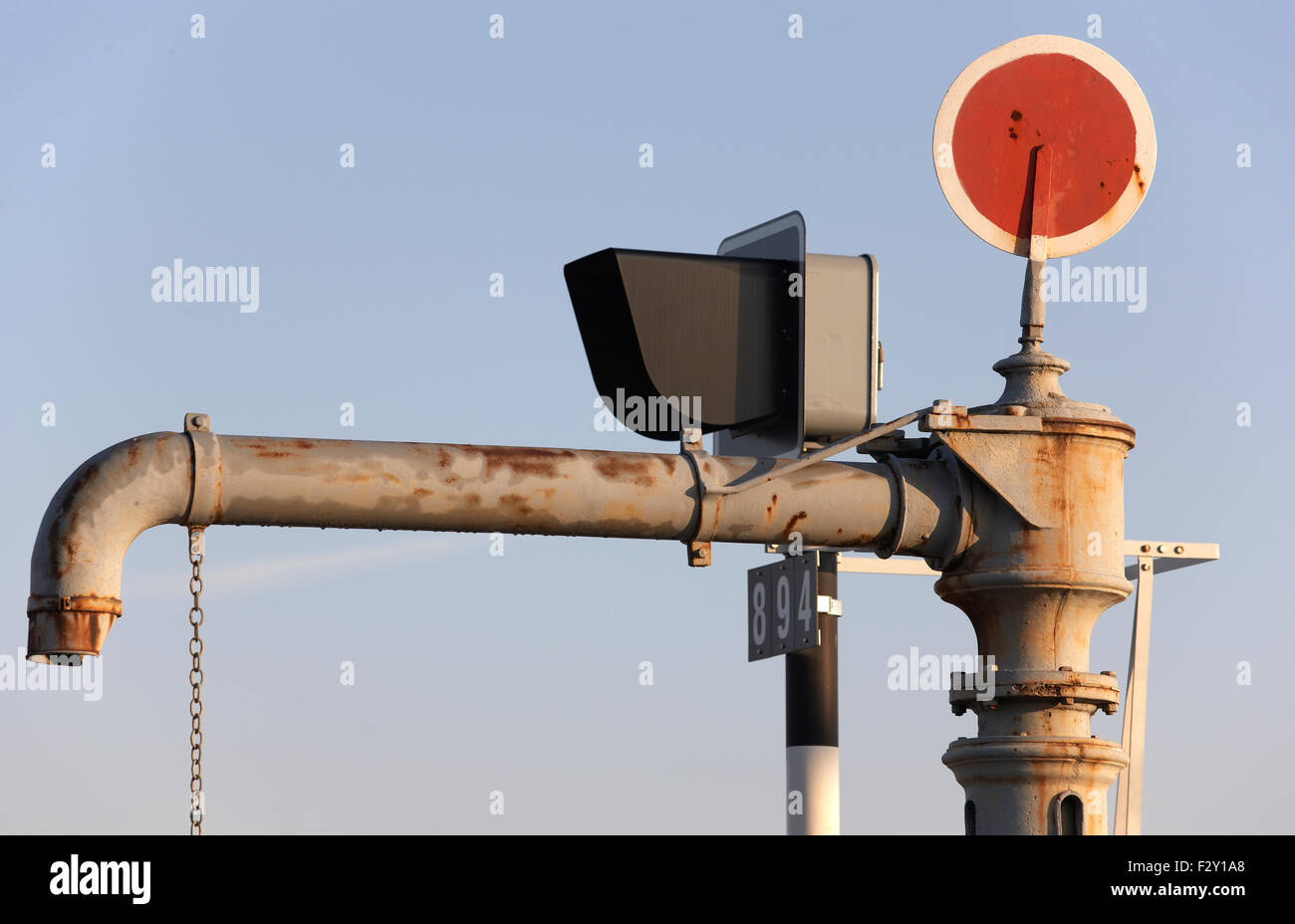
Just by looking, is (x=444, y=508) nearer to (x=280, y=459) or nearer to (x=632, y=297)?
(x=280, y=459)

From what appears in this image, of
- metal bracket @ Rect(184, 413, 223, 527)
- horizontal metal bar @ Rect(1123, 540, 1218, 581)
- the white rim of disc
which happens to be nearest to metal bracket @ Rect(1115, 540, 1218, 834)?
horizontal metal bar @ Rect(1123, 540, 1218, 581)

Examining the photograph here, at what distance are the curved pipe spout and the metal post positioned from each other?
1273 cm

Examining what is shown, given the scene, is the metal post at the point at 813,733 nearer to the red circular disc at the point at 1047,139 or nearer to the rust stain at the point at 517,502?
the red circular disc at the point at 1047,139

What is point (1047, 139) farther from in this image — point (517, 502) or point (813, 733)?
point (813, 733)

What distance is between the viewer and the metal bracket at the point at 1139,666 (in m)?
30.0

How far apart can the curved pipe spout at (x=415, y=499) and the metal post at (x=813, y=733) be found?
12729 millimetres

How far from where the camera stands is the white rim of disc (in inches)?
413

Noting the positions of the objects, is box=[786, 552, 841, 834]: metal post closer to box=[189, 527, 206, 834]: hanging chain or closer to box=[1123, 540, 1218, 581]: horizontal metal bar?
box=[1123, 540, 1218, 581]: horizontal metal bar

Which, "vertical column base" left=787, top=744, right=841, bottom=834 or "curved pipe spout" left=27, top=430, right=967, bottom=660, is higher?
"curved pipe spout" left=27, top=430, right=967, bottom=660

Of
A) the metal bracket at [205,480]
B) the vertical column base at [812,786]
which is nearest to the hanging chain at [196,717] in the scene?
the metal bracket at [205,480]

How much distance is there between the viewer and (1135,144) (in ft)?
35.0

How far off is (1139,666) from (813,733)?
1076 centimetres

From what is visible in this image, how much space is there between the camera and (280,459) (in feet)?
29.0
